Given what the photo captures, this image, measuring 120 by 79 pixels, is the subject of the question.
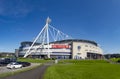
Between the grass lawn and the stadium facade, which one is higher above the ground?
the stadium facade

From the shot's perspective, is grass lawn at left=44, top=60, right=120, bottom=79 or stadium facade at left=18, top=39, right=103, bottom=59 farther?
stadium facade at left=18, top=39, right=103, bottom=59

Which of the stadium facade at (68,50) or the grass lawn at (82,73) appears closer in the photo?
the grass lawn at (82,73)

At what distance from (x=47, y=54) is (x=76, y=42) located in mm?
26678

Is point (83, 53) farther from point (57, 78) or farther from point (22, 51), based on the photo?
point (57, 78)

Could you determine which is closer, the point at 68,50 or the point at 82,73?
the point at 82,73

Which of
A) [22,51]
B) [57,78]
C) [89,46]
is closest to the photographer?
[57,78]

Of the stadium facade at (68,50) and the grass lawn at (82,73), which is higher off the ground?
the stadium facade at (68,50)

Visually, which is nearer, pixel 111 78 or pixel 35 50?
pixel 111 78

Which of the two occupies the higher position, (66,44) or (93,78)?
(66,44)

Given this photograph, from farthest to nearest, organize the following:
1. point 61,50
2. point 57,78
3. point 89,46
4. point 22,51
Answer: point 22,51 < point 89,46 < point 61,50 < point 57,78

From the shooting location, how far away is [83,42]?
148250mm

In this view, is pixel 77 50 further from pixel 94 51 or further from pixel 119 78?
pixel 119 78

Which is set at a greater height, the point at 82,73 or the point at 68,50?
the point at 68,50

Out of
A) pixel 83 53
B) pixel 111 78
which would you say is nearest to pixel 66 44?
pixel 83 53
